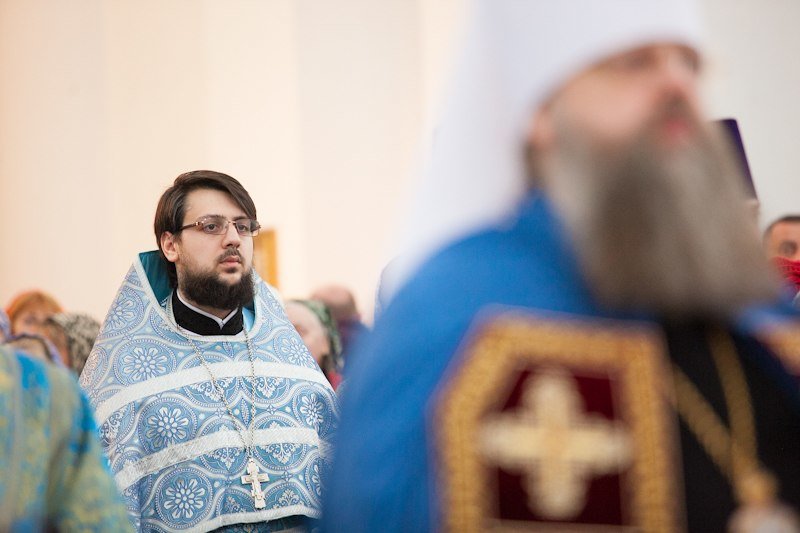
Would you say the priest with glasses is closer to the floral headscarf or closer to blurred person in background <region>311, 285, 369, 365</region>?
the floral headscarf

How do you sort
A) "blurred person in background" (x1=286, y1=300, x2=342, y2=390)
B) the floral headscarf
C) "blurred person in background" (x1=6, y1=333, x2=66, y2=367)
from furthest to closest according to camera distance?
1. the floral headscarf
2. "blurred person in background" (x1=286, y1=300, x2=342, y2=390)
3. "blurred person in background" (x1=6, y1=333, x2=66, y2=367)

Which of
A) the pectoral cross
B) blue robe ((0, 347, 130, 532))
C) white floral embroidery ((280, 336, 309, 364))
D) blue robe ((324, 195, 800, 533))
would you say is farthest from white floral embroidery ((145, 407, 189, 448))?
blue robe ((324, 195, 800, 533))

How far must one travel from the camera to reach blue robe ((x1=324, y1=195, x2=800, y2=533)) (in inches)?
67.6

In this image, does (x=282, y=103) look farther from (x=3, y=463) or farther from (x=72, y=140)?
(x=3, y=463)

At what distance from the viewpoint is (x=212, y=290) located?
4.34 metres

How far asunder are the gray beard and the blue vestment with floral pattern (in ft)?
8.15

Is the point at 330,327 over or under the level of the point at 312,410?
under

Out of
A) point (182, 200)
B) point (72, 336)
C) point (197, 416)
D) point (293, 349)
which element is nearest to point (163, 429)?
point (197, 416)

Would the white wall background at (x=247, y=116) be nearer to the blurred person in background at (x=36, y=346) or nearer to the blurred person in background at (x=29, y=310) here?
the blurred person in background at (x=29, y=310)

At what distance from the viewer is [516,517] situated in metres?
1.71

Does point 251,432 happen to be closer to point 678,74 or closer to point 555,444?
point 555,444

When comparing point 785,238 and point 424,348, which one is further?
point 785,238

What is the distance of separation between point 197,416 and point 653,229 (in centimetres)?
261

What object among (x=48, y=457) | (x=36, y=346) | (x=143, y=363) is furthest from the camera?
(x=36, y=346)
